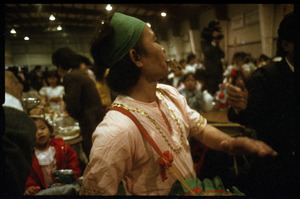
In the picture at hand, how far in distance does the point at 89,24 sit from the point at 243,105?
0.96 meters

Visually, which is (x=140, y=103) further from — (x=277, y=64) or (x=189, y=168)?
(x=277, y=64)

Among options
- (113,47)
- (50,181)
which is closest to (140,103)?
(113,47)

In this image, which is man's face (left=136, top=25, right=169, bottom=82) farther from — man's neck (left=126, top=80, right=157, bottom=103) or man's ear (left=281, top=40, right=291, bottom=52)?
man's ear (left=281, top=40, right=291, bottom=52)

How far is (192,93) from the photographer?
2348 millimetres

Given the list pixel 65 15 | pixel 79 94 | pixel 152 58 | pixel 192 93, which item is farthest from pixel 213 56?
pixel 79 94

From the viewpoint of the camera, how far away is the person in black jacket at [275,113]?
1.09m

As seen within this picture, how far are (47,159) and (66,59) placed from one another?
3.74 feet

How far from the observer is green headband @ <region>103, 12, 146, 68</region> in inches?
35.2

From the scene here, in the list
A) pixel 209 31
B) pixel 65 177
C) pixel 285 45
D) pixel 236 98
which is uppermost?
pixel 209 31

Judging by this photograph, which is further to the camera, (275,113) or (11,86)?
(275,113)

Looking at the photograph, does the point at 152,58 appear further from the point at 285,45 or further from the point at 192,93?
the point at 192,93

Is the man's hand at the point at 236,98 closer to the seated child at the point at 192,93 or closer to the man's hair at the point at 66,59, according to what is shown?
the seated child at the point at 192,93

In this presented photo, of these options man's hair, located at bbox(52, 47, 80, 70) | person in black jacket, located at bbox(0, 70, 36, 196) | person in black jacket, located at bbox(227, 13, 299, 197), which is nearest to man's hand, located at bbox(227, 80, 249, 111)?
person in black jacket, located at bbox(227, 13, 299, 197)

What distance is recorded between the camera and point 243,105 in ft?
3.66
